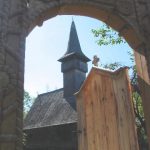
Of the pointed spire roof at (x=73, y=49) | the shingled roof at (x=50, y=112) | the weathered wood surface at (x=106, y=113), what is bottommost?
the weathered wood surface at (x=106, y=113)

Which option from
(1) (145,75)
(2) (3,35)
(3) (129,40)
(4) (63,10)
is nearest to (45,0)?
(4) (63,10)

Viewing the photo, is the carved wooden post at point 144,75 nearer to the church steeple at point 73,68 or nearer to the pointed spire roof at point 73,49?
the church steeple at point 73,68

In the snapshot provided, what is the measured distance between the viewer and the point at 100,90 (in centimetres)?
388

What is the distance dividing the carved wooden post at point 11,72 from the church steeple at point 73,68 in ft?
63.0

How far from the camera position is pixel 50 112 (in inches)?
832

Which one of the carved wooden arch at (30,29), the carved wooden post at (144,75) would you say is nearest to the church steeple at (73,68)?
the carved wooden post at (144,75)

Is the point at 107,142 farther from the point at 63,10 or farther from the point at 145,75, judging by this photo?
the point at 63,10

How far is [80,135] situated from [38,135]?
54.8 feet

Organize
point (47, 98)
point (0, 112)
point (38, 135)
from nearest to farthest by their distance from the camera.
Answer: point (0, 112) < point (38, 135) < point (47, 98)

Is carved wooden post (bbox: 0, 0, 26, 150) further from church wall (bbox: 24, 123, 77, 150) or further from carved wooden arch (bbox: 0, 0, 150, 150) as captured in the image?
church wall (bbox: 24, 123, 77, 150)

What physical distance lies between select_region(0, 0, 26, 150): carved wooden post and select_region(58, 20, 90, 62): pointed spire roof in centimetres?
2077

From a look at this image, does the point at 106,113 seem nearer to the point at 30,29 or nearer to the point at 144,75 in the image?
the point at 144,75

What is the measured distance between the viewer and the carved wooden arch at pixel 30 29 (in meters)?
2.42

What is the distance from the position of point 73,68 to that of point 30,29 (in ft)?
65.3
